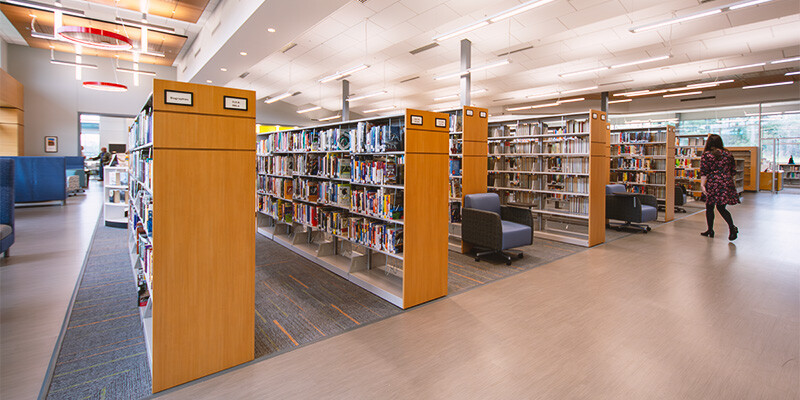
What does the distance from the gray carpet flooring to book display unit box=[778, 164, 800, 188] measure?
24.1 meters

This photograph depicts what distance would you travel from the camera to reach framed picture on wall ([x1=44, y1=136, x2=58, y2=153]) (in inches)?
518

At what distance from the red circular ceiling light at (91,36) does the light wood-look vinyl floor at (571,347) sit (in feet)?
18.3

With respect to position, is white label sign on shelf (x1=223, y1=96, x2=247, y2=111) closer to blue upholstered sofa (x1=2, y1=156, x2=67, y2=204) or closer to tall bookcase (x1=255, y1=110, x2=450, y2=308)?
tall bookcase (x1=255, y1=110, x2=450, y2=308)

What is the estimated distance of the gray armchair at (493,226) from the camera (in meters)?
4.73

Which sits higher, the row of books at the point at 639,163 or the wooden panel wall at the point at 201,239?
the row of books at the point at 639,163

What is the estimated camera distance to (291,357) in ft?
8.21

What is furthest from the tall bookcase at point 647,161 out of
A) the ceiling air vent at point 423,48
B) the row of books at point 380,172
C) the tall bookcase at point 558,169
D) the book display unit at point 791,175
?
the book display unit at point 791,175

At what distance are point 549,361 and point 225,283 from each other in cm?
228

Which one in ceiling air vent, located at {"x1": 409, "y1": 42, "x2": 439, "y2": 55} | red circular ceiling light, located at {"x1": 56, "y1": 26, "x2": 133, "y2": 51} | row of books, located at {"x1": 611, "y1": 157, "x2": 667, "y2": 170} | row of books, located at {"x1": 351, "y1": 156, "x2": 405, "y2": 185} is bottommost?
row of books, located at {"x1": 351, "y1": 156, "x2": 405, "y2": 185}

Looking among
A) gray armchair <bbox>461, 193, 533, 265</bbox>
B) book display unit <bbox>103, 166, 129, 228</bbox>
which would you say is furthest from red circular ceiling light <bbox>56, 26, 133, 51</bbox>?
gray armchair <bbox>461, 193, 533, 265</bbox>

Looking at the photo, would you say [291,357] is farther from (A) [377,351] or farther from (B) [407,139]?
(B) [407,139]

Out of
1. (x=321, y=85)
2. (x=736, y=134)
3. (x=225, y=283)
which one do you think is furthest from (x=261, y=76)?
(x=736, y=134)

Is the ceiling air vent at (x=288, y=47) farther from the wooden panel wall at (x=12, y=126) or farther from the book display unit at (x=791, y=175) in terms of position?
the book display unit at (x=791, y=175)

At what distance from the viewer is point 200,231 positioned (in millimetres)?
2262
